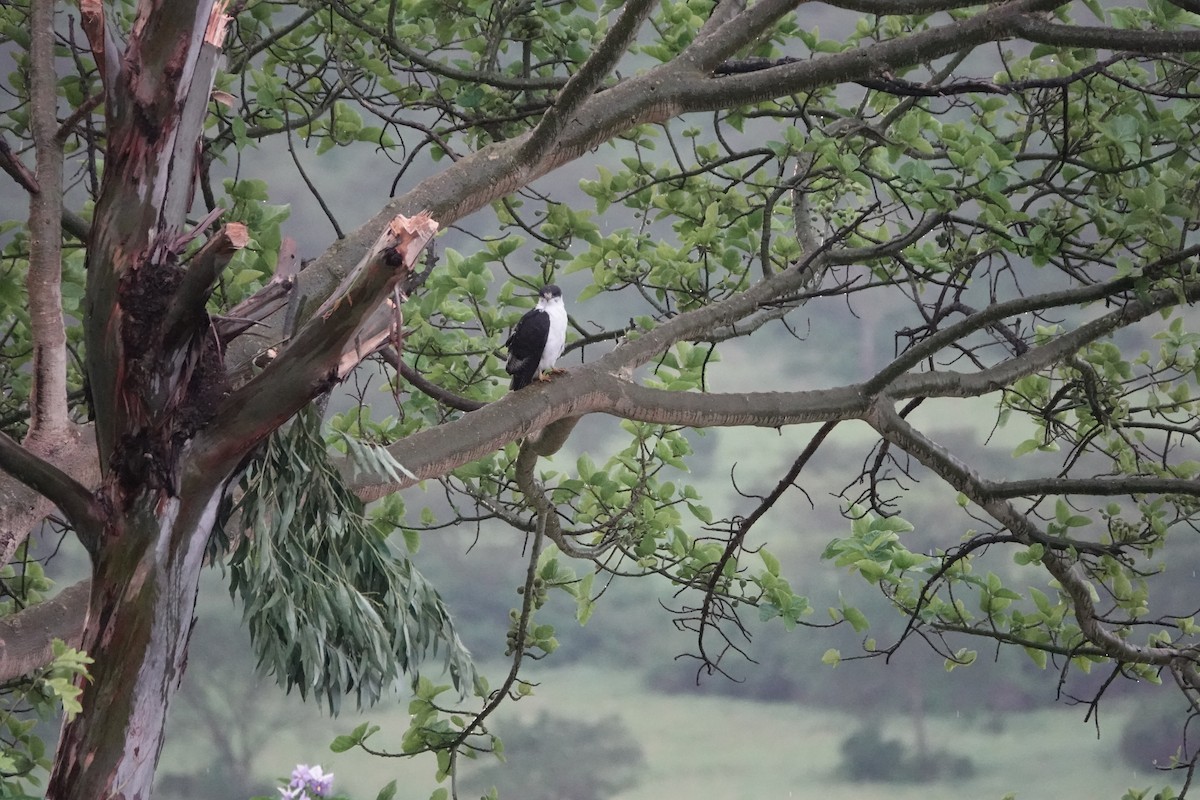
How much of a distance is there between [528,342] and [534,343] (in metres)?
0.02

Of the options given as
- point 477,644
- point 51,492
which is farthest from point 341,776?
point 51,492

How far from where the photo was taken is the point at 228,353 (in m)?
2.31

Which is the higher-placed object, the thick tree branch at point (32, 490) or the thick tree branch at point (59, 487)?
the thick tree branch at point (32, 490)

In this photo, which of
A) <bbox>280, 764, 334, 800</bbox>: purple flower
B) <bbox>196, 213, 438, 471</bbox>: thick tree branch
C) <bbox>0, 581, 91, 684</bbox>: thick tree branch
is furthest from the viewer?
<bbox>280, 764, 334, 800</bbox>: purple flower

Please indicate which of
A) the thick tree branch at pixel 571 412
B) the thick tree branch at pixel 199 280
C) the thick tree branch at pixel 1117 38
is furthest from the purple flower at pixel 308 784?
the thick tree branch at pixel 1117 38

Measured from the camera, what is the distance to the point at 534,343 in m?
3.31

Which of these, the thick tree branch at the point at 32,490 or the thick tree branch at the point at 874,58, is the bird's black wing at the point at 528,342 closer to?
the thick tree branch at the point at 874,58

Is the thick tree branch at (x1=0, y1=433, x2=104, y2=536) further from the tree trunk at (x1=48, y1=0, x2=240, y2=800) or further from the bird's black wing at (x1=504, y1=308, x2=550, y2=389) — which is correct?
the bird's black wing at (x1=504, y1=308, x2=550, y2=389)

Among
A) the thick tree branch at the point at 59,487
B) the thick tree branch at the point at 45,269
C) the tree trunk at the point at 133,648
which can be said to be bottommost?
the tree trunk at the point at 133,648

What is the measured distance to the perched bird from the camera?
3305 mm

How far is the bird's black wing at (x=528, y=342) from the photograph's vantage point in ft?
10.8

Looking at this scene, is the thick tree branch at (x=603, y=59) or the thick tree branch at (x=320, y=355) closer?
the thick tree branch at (x=320, y=355)

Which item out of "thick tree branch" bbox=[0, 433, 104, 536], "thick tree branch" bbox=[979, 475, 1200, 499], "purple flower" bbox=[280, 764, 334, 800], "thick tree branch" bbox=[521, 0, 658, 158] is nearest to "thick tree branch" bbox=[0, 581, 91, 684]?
"thick tree branch" bbox=[0, 433, 104, 536]

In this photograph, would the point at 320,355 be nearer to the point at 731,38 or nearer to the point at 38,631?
the point at 38,631
